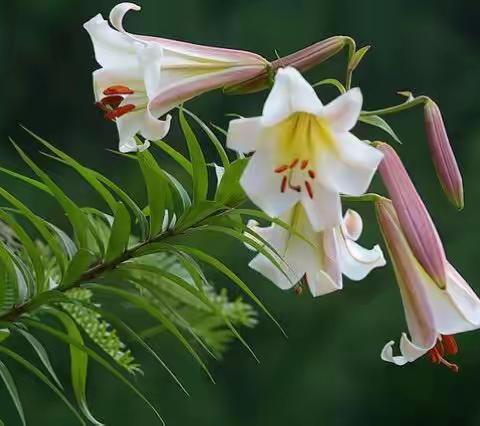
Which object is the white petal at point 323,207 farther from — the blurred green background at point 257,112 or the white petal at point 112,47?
the blurred green background at point 257,112

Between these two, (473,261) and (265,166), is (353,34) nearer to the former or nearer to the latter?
(473,261)

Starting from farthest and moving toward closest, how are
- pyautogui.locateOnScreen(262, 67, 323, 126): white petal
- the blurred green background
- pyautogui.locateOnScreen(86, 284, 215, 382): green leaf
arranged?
Answer: the blurred green background
pyautogui.locateOnScreen(86, 284, 215, 382): green leaf
pyautogui.locateOnScreen(262, 67, 323, 126): white petal

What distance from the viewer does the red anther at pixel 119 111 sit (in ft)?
1.70

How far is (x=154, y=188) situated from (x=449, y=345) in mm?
156

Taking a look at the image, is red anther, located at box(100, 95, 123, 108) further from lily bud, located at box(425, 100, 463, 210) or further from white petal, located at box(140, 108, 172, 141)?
lily bud, located at box(425, 100, 463, 210)

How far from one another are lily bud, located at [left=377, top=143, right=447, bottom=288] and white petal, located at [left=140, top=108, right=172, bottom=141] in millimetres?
94

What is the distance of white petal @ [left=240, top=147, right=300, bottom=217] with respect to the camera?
479 mm

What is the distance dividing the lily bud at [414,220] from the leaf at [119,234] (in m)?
0.12

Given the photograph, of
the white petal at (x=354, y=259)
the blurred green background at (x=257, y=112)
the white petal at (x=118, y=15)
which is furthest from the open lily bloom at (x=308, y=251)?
the blurred green background at (x=257, y=112)

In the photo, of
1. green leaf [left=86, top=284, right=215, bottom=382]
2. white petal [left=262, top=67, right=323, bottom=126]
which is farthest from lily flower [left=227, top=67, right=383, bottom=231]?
green leaf [left=86, top=284, right=215, bottom=382]

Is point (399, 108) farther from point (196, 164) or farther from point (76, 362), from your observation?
point (76, 362)

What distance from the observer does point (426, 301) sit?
0.56 m

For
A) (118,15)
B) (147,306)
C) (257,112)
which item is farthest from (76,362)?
(257,112)

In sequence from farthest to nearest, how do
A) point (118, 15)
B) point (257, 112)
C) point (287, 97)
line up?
point (257, 112), point (118, 15), point (287, 97)
